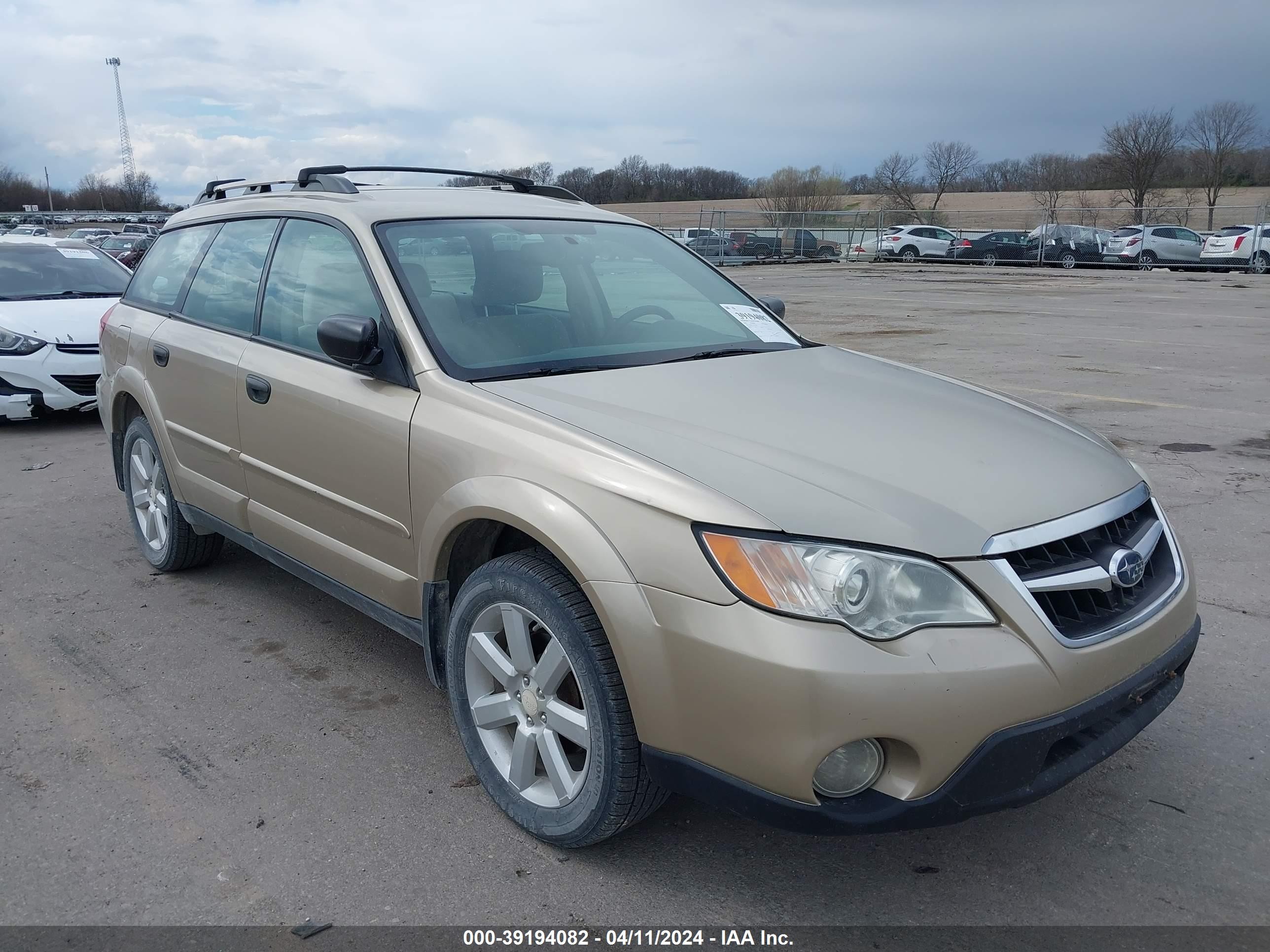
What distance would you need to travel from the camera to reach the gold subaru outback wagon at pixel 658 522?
220 cm

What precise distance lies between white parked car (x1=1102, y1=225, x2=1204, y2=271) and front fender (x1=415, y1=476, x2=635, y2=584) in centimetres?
3252

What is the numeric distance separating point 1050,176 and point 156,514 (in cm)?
7643

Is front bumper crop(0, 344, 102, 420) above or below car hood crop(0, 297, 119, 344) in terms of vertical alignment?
below

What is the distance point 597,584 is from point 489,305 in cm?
135

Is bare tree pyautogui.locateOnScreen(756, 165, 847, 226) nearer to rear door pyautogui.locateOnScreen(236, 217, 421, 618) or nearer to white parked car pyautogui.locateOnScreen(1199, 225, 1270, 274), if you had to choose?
white parked car pyautogui.locateOnScreen(1199, 225, 1270, 274)

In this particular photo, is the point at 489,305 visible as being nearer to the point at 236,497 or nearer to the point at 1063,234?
the point at 236,497

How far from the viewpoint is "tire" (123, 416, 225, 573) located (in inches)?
186

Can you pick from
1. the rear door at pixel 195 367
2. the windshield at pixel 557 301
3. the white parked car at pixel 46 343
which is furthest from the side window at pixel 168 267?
the white parked car at pixel 46 343

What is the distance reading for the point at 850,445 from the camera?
2637mm

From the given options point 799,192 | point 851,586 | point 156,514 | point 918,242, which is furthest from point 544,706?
point 799,192

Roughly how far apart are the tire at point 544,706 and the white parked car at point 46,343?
6225 millimetres

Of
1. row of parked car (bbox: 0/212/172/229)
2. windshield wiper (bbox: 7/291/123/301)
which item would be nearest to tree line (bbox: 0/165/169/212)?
row of parked car (bbox: 0/212/172/229)

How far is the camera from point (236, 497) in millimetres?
4023

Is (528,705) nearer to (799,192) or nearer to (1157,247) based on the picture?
(1157,247)
